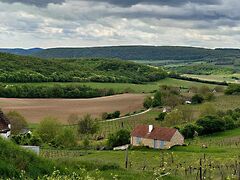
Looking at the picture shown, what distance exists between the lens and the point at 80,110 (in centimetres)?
9338

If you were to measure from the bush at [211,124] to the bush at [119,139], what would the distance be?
45.6 ft

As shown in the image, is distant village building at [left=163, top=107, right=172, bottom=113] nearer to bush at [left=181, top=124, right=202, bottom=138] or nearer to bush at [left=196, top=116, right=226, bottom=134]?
bush at [left=196, top=116, right=226, bottom=134]

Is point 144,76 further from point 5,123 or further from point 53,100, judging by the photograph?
point 5,123

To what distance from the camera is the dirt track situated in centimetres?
8700

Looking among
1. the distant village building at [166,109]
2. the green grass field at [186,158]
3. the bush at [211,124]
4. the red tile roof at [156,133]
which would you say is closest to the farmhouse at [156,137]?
the red tile roof at [156,133]

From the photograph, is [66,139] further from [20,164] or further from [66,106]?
[20,164]

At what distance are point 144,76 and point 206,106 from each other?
7955 centimetres

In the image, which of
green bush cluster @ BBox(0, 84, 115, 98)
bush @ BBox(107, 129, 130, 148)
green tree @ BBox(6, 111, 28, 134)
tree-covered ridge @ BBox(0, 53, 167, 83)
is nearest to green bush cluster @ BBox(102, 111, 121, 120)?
green bush cluster @ BBox(0, 84, 115, 98)

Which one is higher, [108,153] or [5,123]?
[5,123]

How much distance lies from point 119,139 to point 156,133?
5329 mm

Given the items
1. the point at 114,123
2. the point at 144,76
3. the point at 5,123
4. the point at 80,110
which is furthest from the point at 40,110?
the point at 144,76

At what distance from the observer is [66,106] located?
96.9 meters

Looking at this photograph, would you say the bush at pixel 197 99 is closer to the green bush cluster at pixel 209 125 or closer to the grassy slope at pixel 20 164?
the green bush cluster at pixel 209 125

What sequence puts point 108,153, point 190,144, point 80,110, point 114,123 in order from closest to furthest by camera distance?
point 108,153 → point 190,144 → point 114,123 → point 80,110
